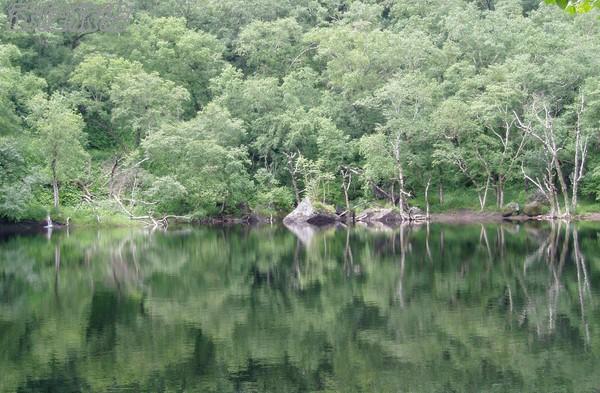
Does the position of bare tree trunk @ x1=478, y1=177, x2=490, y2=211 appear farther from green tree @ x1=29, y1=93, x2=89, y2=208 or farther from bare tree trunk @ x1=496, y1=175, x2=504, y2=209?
green tree @ x1=29, y1=93, x2=89, y2=208

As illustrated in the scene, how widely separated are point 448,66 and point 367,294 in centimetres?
4536

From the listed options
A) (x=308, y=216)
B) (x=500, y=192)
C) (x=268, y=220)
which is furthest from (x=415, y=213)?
(x=268, y=220)

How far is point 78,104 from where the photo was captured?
203ft

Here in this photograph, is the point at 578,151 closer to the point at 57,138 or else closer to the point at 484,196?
the point at 484,196

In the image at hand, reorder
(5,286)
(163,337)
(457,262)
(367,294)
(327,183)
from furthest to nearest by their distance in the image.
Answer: (327,183)
(457,262)
(5,286)
(367,294)
(163,337)

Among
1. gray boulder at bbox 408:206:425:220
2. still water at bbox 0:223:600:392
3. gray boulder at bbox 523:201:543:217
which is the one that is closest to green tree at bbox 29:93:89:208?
still water at bbox 0:223:600:392

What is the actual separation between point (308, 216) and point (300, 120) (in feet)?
30.3

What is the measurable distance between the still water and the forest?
66.5ft

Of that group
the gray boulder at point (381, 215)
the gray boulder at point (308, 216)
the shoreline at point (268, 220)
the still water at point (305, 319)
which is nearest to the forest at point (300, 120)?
the shoreline at point (268, 220)

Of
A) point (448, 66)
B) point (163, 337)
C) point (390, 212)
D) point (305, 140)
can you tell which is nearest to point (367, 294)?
point (163, 337)

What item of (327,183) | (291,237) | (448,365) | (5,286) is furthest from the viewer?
(327,183)

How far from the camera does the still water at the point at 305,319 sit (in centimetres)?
1343

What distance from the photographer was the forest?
174ft

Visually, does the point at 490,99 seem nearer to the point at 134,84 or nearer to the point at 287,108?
the point at 287,108
